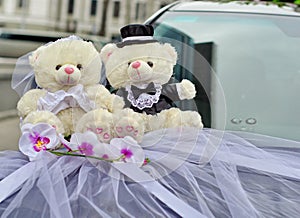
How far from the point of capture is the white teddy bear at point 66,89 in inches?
58.6

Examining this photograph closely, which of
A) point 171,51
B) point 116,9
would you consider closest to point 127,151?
point 171,51

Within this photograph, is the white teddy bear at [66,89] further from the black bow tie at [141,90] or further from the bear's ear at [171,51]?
the bear's ear at [171,51]

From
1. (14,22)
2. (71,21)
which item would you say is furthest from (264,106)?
(71,21)

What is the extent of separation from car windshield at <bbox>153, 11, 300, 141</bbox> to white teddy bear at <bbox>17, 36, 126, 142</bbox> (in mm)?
301

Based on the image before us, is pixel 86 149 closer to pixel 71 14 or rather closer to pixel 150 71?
pixel 150 71

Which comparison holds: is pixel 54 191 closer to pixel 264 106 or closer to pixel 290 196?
pixel 290 196

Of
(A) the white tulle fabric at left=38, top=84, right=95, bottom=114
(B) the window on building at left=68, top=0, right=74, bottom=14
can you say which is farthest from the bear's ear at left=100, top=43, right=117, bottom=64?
(B) the window on building at left=68, top=0, right=74, bottom=14

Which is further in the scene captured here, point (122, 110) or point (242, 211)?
point (122, 110)

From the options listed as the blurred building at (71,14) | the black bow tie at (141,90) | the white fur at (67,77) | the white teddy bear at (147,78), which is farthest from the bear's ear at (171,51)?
the blurred building at (71,14)

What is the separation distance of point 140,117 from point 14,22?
66.1ft

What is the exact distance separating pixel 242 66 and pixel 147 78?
36.3 inches

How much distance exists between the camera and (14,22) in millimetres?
20312

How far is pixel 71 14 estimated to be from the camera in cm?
2336

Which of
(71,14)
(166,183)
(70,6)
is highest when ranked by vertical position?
(70,6)
